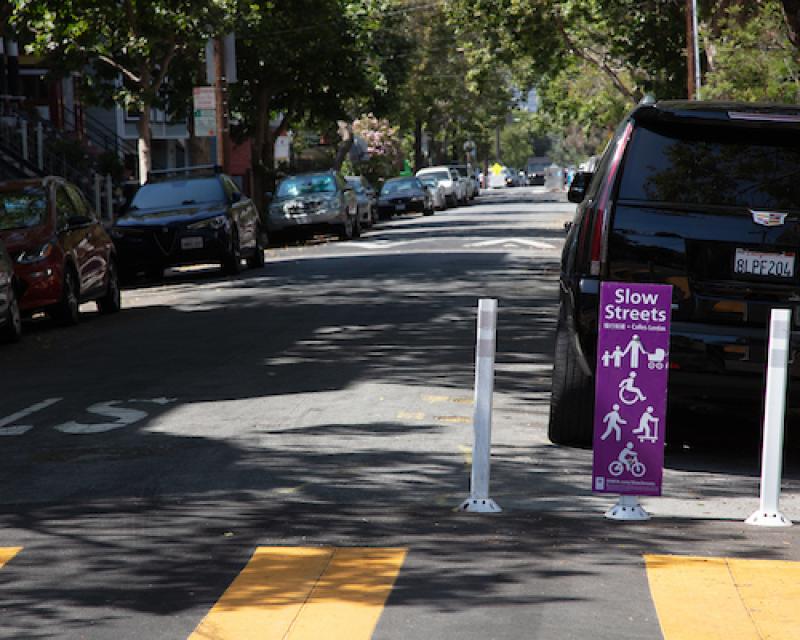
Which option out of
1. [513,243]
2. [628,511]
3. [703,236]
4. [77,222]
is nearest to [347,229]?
[513,243]

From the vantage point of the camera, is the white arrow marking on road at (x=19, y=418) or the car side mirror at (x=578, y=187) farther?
the car side mirror at (x=578, y=187)

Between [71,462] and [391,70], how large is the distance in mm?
42084

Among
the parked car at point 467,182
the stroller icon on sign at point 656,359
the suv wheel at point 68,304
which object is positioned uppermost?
the stroller icon on sign at point 656,359

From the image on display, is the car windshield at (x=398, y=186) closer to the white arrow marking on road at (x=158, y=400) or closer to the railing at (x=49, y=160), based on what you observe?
the railing at (x=49, y=160)

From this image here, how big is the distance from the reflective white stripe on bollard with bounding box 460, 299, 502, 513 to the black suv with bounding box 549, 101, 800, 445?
1170 millimetres

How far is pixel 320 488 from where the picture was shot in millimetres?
8242

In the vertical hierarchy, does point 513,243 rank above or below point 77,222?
below

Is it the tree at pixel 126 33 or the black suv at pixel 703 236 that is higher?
the tree at pixel 126 33

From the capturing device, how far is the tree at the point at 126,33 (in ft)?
101

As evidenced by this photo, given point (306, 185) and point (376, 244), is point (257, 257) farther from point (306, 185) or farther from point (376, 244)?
point (306, 185)

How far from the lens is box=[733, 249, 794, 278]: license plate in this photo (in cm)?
846

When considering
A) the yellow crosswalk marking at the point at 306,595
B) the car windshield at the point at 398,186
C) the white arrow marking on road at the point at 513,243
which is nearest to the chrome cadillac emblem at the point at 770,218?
the yellow crosswalk marking at the point at 306,595

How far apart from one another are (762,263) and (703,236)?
343 millimetres

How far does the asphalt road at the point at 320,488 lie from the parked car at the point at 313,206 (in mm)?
20244
